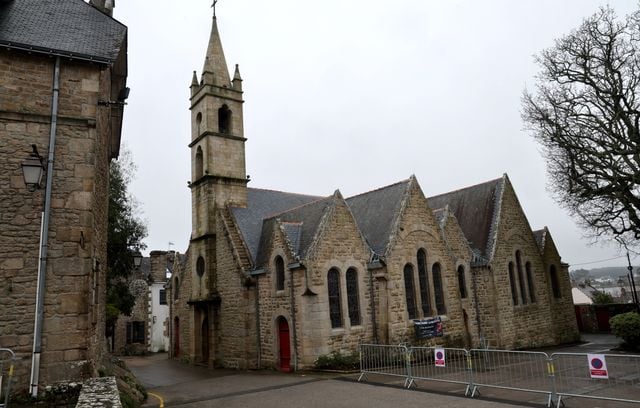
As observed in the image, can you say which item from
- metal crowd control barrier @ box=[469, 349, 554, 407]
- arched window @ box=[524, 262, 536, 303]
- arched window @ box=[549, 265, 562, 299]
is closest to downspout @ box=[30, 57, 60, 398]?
metal crowd control barrier @ box=[469, 349, 554, 407]

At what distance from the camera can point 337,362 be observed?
16.1 metres

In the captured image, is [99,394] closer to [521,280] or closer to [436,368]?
[436,368]

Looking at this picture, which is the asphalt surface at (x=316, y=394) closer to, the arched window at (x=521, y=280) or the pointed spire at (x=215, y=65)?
the arched window at (x=521, y=280)

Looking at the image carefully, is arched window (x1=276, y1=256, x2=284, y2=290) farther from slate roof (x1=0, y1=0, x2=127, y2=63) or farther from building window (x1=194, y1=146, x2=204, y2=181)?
slate roof (x1=0, y1=0, x2=127, y2=63)

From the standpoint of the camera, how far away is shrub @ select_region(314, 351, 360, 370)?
16.0 m

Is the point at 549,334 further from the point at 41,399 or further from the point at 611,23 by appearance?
the point at 41,399

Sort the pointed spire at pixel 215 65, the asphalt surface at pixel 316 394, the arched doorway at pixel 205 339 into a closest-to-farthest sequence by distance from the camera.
A: the asphalt surface at pixel 316 394, the arched doorway at pixel 205 339, the pointed spire at pixel 215 65

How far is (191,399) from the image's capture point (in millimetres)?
12422

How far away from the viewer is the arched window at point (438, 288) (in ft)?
66.5

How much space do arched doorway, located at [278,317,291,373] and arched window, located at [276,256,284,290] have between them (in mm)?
1305

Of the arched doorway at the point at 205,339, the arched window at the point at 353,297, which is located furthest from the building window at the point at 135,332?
the arched window at the point at 353,297

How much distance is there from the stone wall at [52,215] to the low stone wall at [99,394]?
0.74 metres

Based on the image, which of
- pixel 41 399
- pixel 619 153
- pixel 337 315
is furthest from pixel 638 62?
pixel 41 399

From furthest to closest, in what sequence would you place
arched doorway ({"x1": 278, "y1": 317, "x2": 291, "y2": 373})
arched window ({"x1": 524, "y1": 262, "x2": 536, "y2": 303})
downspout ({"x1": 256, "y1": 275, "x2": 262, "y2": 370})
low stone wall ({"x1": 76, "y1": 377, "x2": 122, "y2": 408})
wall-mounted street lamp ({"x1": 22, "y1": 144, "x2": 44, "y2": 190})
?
→ arched window ({"x1": 524, "y1": 262, "x2": 536, "y2": 303}), downspout ({"x1": 256, "y1": 275, "x2": 262, "y2": 370}), arched doorway ({"x1": 278, "y1": 317, "x2": 291, "y2": 373}), wall-mounted street lamp ({"x1": 22, "y1": 144, "x2": 44, "y2": 190}), low stone wall ({"x1": 76, "y1": 377, "x2": 122, "y2": 408})
